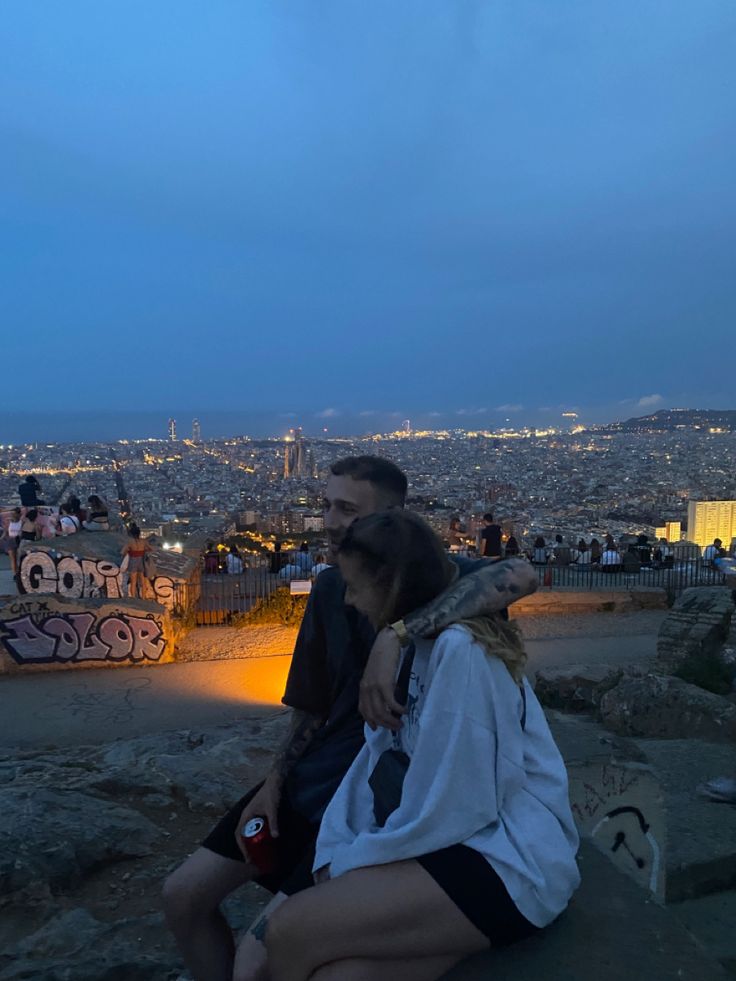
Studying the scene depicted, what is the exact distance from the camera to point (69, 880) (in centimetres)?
388

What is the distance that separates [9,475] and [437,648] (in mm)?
47439

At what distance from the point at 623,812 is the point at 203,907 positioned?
62.5 inches

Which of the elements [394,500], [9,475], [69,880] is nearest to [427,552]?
[394,500]

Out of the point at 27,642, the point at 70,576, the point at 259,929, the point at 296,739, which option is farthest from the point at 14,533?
the point at 259,929

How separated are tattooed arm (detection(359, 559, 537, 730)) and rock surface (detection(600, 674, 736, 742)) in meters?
4.67

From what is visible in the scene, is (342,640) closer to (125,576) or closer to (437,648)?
(437,648)

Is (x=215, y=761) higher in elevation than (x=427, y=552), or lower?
lower

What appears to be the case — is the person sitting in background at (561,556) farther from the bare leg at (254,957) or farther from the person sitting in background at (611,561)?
the bare leg at (254,957)

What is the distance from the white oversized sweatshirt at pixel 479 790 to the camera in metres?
1.64

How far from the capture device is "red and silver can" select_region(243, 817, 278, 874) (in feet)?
7.29

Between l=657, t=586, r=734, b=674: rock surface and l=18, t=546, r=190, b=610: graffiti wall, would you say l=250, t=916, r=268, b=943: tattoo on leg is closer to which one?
l=657, t=586, r=734, b=674: rock surface

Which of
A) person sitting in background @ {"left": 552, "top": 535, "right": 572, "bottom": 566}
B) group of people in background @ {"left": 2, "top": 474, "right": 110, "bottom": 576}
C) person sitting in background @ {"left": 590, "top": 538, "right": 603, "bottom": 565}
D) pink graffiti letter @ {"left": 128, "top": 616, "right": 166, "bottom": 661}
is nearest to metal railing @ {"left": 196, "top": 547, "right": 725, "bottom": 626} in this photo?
person sitting in background @ {"left": 552, "top": 535, "right": 572, "bottom": 566}

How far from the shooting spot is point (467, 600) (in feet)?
5.82

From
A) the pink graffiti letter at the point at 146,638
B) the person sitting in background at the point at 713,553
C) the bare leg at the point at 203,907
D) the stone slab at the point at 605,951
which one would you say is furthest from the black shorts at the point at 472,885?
the person sitting in background at the point at 713,553
